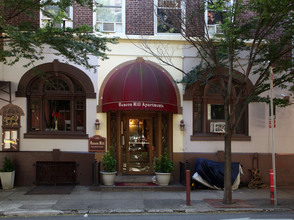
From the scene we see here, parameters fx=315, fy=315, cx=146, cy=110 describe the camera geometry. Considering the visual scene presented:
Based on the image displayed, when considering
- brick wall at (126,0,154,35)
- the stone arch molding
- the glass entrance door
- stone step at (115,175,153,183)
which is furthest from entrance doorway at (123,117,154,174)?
brick wall at (126,0,154,35)

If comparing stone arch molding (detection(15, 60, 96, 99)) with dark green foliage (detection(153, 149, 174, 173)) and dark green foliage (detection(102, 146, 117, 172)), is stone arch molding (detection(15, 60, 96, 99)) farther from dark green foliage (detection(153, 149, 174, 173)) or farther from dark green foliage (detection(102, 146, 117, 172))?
dark green foliage (detection(153, 149, 174, 173))

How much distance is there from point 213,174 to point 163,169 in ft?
6.10

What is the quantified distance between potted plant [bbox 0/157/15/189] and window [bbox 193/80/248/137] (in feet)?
23.3

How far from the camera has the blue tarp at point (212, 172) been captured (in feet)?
37.9

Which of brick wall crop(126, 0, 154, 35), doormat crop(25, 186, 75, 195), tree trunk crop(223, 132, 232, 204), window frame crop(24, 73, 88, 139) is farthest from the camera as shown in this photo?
brick wall crop(126, 0, 154, 35)

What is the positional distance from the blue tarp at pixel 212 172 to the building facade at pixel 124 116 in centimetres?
74

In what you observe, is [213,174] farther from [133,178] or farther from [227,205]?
[133,178]

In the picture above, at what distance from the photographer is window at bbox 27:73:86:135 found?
1236 cm

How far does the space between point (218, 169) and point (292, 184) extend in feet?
11.3

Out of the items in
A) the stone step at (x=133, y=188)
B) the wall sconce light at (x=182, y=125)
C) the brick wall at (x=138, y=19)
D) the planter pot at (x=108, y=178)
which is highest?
the brick wall at (x=138, y=19)

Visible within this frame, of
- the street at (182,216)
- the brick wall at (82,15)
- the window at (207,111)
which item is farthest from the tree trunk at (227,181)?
the brick wall at (82,15)

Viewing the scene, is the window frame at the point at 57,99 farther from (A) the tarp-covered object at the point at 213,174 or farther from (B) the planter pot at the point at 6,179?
(A) the tarp-covered object at the point at 213,174

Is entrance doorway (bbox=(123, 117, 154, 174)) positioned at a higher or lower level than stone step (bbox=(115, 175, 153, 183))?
higher

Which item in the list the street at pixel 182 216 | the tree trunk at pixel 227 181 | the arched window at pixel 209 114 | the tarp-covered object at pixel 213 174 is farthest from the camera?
the arched window at pixel 209 114
